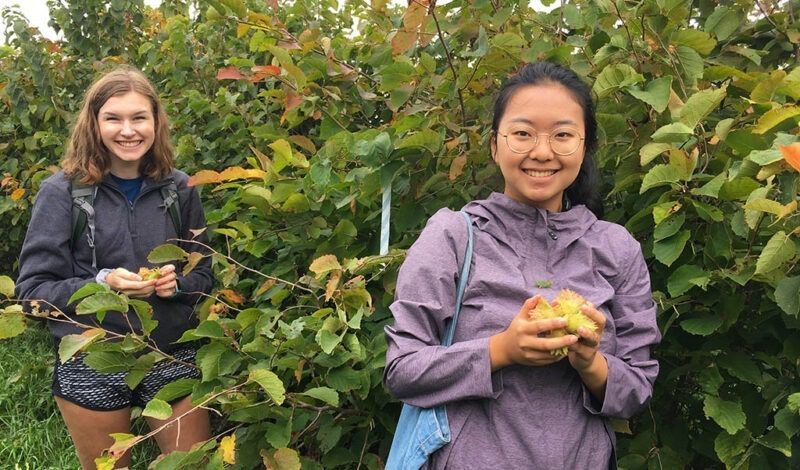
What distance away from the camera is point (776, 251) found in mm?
1293

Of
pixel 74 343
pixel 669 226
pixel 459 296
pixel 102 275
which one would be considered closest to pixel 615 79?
pixel 669 226

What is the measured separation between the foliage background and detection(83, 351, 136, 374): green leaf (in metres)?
0.01

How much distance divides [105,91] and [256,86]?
1.01 m

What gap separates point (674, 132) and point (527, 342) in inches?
23.5

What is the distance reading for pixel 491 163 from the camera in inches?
78.5

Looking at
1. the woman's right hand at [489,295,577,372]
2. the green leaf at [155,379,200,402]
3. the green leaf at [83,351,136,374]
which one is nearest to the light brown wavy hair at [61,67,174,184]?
the green leaf at [83,351,136,374]

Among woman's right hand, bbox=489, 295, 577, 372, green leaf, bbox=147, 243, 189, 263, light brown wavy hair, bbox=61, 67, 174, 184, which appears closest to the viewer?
woman's right hand, bbox=489, 295, 577, 372

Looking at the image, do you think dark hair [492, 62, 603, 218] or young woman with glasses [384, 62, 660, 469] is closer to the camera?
young woman with glasses [384, 62, 660, 469]

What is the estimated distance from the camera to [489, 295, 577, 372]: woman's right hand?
1157 millimetres

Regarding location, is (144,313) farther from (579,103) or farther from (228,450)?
(579,103)

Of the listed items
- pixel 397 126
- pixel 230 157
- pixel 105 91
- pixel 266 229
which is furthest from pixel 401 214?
pixel 230 157

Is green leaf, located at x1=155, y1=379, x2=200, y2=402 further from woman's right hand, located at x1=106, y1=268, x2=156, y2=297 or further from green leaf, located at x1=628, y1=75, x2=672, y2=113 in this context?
green leaf, located at x1=628, y1=75, x2=672, y2=113

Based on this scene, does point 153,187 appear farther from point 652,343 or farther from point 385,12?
point 652,343

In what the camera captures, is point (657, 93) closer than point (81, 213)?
Yes
